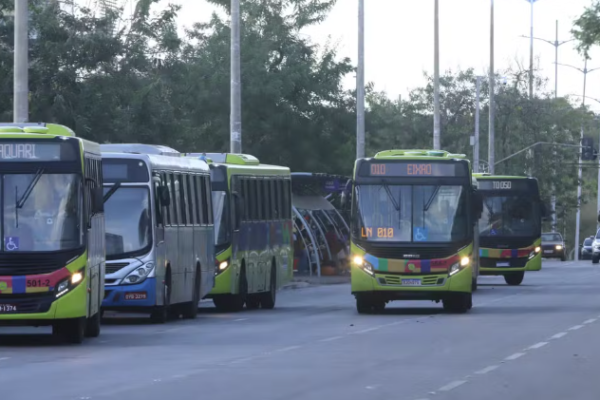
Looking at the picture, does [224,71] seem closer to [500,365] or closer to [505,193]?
[505,193]

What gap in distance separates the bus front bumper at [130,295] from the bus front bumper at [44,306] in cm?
485

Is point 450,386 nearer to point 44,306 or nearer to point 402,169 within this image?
point 44,306

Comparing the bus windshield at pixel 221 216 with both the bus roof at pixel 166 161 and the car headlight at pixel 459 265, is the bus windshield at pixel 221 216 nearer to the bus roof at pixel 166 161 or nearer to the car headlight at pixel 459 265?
the bus roof at pixel 166 161

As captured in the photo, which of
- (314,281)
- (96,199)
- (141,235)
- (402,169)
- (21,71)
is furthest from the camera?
(314,281)

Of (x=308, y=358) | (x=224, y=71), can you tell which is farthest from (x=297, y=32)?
(x=308, y=358)

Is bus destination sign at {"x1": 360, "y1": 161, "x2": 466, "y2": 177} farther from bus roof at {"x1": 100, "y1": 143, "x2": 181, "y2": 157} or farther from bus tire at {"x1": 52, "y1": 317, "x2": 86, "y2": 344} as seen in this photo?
bus tire at {"x1": 52, "y1": 317, "x2": 86, "y2": 344}

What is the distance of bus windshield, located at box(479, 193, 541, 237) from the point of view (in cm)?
4872

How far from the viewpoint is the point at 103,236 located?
22.8m

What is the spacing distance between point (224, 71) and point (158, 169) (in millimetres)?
36363

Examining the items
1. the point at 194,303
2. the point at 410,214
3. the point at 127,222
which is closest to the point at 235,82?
the point at 410,214

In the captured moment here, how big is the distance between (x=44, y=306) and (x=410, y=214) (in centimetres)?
1030

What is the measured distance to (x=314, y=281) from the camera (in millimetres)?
48688

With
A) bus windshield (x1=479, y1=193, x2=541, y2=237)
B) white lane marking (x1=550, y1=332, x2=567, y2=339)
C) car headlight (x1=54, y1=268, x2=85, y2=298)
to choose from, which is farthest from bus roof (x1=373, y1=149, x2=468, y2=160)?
bus windshield (x1=479, y1=193, x2=541, y2=237)

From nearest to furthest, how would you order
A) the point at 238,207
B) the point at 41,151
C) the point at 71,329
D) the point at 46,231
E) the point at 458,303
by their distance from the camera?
the point at 46,231 < the point at 41,151 < the point at 71,329 < the point at 458,303 < the point at 238,207
